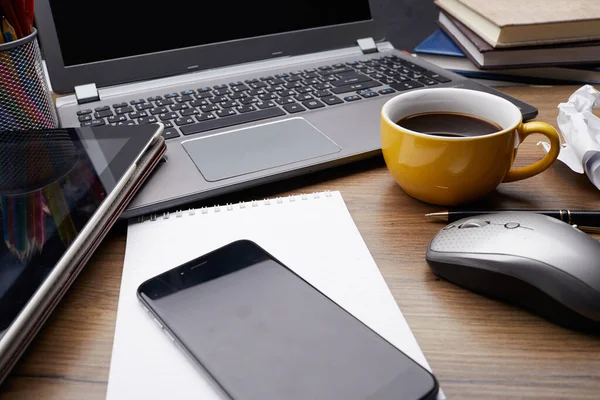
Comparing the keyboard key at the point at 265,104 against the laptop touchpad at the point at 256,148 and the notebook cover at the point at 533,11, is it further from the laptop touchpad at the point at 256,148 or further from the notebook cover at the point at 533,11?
the notebook cover at the point at 533,11

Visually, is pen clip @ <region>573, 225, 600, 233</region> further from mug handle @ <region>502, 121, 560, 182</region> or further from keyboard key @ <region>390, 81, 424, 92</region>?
keyboard key @ <region>390, 81, 424, 92</region>

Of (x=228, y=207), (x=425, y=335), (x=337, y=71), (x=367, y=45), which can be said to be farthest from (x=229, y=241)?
(x=367, y=45)

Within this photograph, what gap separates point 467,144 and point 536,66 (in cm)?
37

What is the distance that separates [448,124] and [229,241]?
0.22 meters

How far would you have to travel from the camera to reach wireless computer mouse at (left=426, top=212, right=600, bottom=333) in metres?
0.30

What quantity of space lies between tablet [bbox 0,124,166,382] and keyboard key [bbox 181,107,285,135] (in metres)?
0.06

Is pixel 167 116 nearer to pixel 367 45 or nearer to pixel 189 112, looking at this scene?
pixel 189 112

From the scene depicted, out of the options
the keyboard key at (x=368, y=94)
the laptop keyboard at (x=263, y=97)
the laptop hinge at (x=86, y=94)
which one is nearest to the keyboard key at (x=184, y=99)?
the laptop keyboard at (x=263, y=97)

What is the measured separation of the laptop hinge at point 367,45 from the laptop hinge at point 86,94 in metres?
0.37

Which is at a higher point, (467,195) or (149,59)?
(149,59)

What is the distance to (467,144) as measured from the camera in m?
0.38

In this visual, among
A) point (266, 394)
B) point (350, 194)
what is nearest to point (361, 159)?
point (350, 194)

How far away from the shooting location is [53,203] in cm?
37

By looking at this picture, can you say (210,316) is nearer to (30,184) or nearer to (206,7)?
(30,184)
